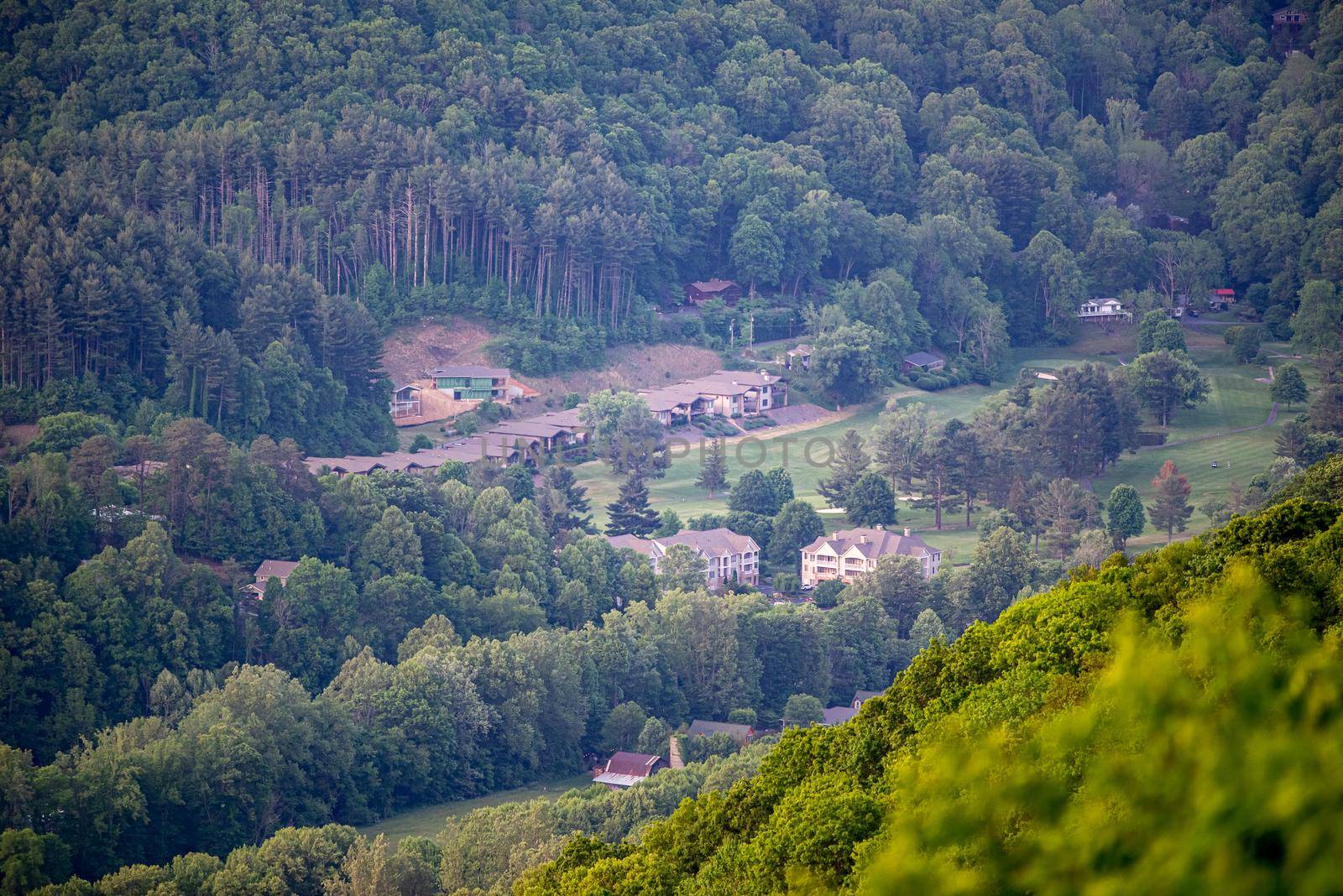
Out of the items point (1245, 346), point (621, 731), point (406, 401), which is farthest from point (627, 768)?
point (1245, 346)

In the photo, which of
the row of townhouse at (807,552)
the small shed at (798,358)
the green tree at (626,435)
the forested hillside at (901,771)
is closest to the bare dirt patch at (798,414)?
the small shed at (798,358)

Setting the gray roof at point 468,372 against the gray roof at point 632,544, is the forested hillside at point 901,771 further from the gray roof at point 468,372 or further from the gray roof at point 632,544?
the gray roof at point 468,372

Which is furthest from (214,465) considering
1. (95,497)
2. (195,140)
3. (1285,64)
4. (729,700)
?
(1285,64)

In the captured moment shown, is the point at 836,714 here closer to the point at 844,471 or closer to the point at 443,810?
the point at 443,810

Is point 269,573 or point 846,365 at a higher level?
point 846,365

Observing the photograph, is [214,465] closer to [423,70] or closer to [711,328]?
[711,328]

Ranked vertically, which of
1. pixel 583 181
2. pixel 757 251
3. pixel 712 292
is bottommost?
pixel 712 292
